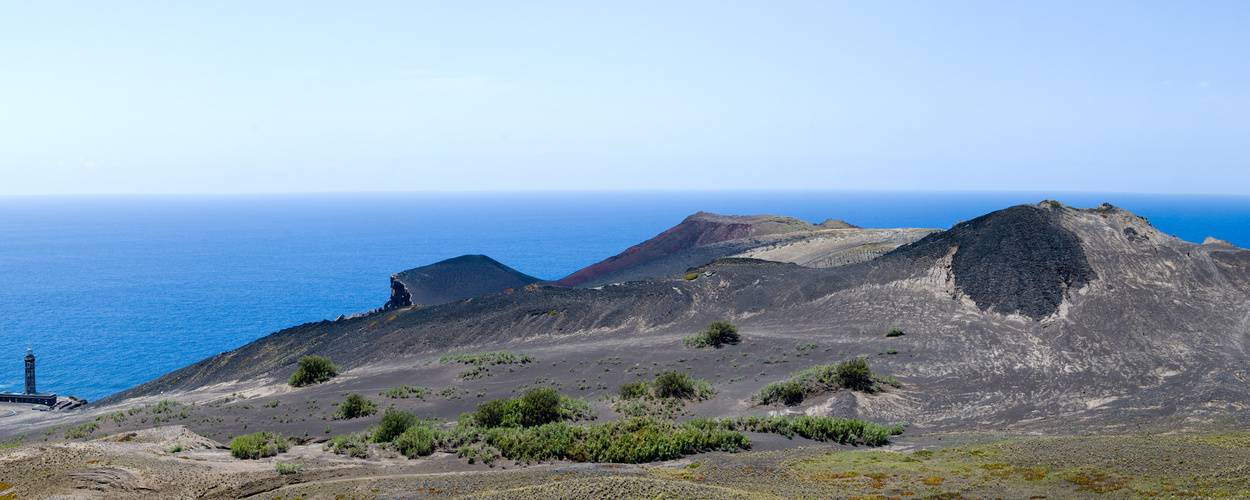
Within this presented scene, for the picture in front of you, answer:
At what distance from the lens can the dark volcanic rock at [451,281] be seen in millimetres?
69500

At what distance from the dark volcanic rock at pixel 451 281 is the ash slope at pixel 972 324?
18711 millimetres

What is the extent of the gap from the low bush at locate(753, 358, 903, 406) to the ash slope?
0.90 meters

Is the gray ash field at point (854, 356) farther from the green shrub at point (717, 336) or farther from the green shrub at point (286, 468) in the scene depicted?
the green shrub at point (717, 336)

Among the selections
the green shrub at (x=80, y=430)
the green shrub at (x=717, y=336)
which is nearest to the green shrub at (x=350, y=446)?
the green shrub at (x=80, y=430)

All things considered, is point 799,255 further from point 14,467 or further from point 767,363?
point 14,467

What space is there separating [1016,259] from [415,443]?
35.2 metres

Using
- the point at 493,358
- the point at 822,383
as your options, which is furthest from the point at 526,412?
the point at 493,358

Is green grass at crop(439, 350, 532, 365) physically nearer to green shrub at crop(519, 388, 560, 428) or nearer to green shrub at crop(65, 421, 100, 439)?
green shrub at crop(519, 388, 560, 428)

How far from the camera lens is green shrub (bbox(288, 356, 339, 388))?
32938 millimetres

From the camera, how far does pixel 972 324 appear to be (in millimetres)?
34594

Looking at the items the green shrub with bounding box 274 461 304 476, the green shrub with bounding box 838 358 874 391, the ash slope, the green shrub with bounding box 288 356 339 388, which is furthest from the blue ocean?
the green shrub with bounding box 838 358 874 391

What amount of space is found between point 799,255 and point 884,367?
3890 cm

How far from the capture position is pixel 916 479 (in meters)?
14.7

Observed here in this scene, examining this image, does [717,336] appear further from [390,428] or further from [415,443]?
[415,443]
